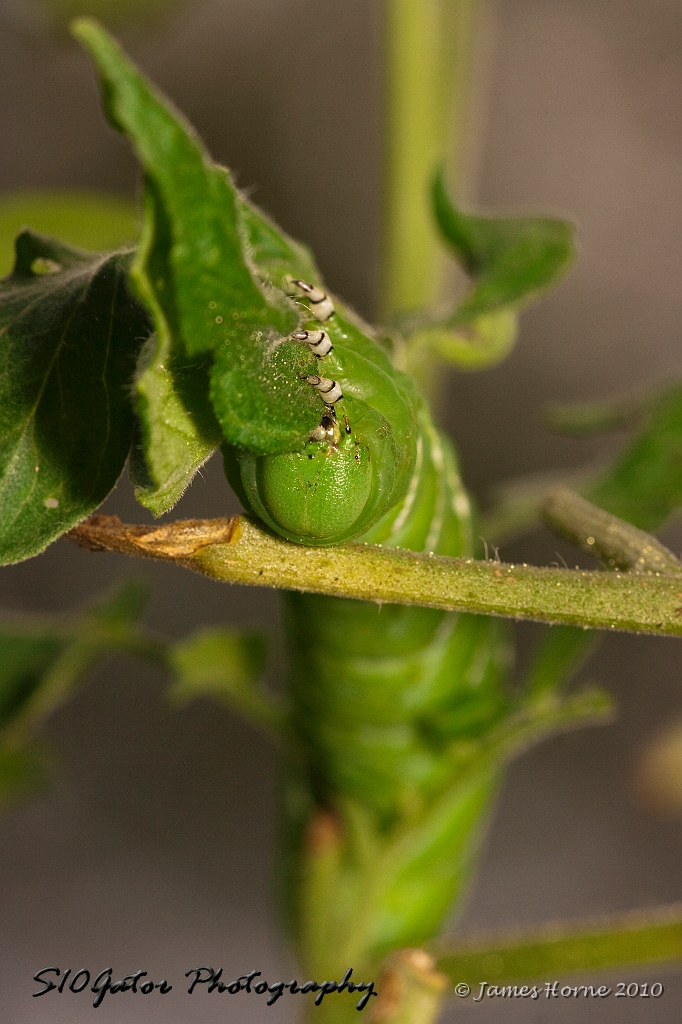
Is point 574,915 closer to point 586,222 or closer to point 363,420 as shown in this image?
point 586,222

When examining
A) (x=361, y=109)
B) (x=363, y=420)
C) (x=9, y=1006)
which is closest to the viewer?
(x=363, y=420)

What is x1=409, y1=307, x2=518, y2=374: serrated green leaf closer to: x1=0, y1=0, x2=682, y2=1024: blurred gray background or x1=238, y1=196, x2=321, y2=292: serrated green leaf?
x1=238, y1=196, x2=321, y2=292: serrated green leaf

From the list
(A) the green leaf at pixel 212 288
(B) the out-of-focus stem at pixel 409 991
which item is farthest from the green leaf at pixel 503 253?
(B) the out-of-focus stem at pixel 409 991

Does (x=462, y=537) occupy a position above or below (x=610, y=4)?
below

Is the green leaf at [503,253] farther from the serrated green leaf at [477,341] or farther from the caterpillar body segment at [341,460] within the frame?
the caterpillar body segment at [341,460]

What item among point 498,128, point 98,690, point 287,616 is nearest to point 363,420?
point 287,616

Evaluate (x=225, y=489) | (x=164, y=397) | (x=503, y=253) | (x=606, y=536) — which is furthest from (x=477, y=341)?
(x=225, y=489)
